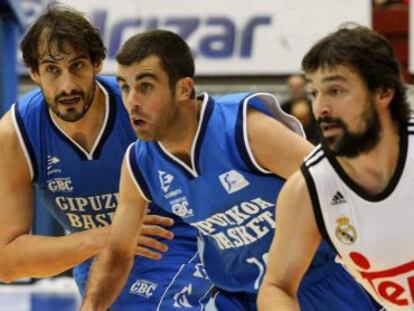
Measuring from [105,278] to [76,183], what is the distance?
0.66 metres

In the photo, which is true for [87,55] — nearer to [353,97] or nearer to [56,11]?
[56,11]

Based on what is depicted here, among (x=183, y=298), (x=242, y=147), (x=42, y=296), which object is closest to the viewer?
(x=242, y=147)

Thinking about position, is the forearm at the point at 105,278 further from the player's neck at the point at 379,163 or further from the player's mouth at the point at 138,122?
the player's neck at the point at 379,163

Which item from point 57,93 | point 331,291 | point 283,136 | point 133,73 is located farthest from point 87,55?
point 331,291

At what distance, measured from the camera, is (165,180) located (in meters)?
5.29

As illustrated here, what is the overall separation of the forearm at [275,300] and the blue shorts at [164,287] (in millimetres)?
1306

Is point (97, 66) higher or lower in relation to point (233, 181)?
higher

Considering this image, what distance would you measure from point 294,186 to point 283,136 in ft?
1.88

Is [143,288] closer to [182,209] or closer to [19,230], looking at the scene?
[19,230]

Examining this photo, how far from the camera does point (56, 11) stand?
579 cm

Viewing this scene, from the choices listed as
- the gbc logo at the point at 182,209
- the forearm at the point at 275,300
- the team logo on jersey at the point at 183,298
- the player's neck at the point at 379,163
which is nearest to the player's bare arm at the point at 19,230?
the team logo on jersey at the point at 183,298

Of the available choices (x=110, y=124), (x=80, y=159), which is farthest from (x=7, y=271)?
(x=110, y=124)

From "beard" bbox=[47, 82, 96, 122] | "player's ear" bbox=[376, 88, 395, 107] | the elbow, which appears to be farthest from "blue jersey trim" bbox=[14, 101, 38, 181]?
"player's ear" bbox=[376, 88, 395, 107]

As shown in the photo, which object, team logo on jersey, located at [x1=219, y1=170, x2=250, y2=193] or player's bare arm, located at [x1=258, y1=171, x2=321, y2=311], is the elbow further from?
player's bare arm, located at [x1=258, y1=171, x2=321, y2=311]
